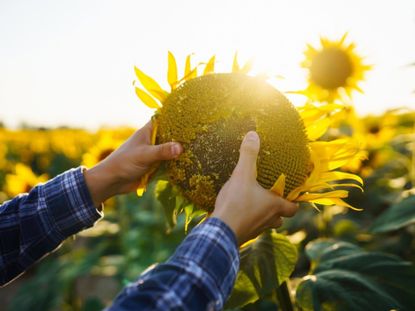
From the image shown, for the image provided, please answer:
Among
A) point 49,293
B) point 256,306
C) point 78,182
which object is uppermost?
point 78,182

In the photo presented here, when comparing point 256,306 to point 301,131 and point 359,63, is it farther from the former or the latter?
point 359,63

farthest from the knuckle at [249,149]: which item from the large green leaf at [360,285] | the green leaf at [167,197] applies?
the large green leaf at [360,285]

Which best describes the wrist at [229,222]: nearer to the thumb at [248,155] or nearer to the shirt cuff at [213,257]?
the shirt cuff at [213,257]

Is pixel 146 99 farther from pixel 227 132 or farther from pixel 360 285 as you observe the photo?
pixel 360 285

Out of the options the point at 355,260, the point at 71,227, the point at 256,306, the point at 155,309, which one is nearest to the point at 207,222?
the point at 155,309

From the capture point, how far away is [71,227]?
5.34ft

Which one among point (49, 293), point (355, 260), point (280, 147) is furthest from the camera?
point (49, 293)

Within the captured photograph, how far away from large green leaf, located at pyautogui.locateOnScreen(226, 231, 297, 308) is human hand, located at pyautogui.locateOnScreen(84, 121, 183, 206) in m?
0.38

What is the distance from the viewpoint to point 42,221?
63.4 inches

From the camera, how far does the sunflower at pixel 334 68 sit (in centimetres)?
352

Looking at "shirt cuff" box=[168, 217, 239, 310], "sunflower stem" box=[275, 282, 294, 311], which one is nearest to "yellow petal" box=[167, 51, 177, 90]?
"shirt cuff" box=[168, 217, 239, 310]

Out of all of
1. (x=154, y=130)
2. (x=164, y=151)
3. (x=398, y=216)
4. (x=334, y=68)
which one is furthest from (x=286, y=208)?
(x=334, y=68)

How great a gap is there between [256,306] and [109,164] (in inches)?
32.2

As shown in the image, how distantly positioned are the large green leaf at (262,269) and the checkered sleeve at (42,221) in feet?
1.87
